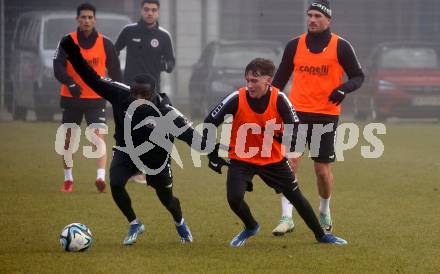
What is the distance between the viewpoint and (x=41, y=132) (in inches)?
917

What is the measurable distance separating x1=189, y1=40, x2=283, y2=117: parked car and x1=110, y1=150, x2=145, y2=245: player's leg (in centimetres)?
1658

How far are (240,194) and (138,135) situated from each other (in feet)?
3.32

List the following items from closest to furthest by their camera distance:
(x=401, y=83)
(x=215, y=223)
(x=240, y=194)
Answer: (x=240, y=194)
(x=215, y=223)
(x=401, y=83)

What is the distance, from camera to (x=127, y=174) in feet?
33.3

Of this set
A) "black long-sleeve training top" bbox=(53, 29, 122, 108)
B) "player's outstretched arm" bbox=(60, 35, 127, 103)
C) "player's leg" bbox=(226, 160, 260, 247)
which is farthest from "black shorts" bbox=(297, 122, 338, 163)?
"black long-sleeve training top" bbox=(53, 29, 122, 108)

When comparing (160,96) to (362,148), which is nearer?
(160,96)

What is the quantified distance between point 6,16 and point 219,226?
19892mm

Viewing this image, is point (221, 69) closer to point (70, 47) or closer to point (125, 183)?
point (125, 183)

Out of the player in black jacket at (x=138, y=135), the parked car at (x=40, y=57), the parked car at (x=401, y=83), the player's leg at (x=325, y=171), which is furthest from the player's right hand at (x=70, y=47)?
the parked car at (x=401, y=83)

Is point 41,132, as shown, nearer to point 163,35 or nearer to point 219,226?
point 163,35

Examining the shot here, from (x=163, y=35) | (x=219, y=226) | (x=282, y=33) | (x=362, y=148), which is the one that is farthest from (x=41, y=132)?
(x=219, y=226)

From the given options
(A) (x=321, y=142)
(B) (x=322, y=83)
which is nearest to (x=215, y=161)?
(A) (x=321, y=142)

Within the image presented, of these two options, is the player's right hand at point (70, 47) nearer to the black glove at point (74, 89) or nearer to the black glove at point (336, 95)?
the black glove at point (336, 95)

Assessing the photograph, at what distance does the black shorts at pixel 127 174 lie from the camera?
33.1ft
